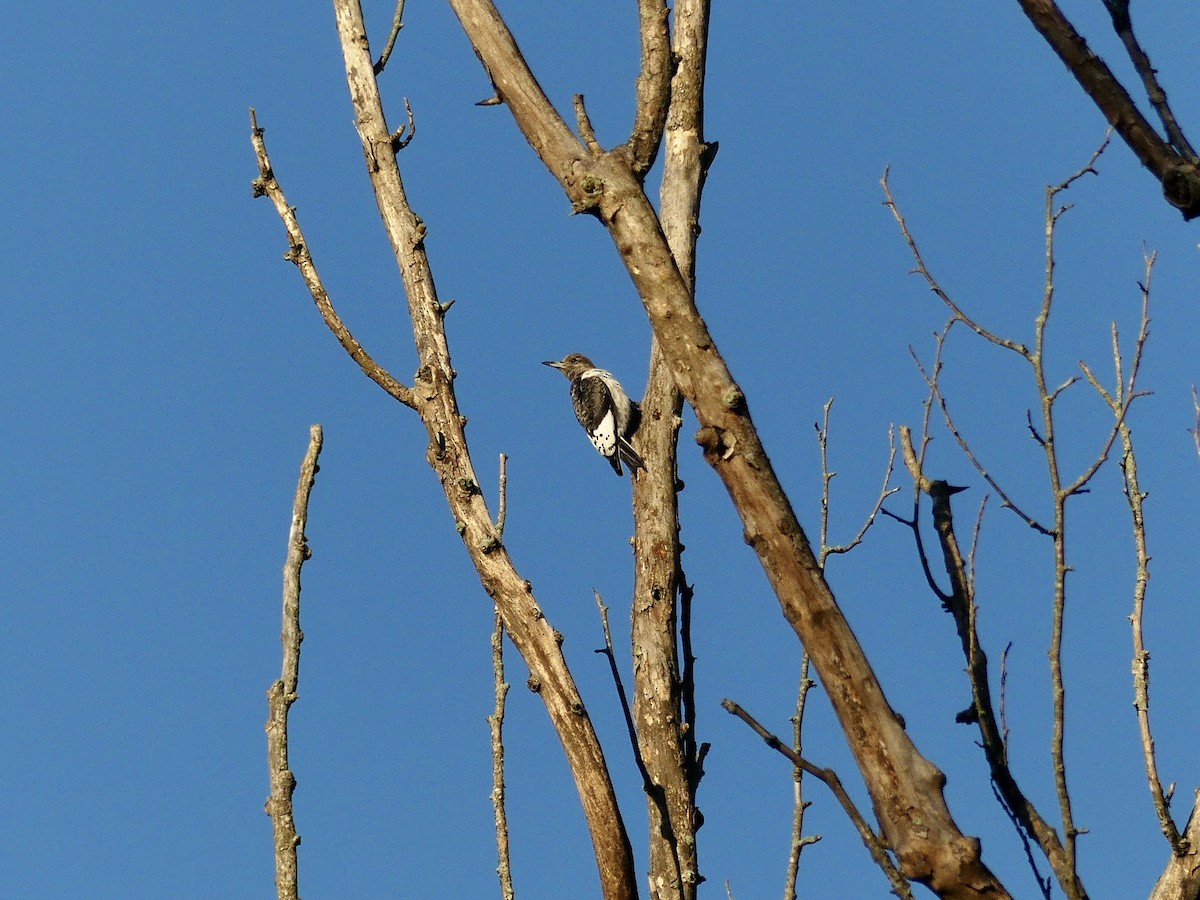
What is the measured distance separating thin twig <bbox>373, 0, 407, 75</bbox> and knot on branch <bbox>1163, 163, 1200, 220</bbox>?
12.0 feet

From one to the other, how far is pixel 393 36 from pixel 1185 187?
3.73 meters

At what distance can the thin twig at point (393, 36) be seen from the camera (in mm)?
5402

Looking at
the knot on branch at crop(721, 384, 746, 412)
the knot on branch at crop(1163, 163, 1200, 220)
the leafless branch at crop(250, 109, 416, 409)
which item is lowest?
the knot on branch at crop(1163, 163, 1200, 220)

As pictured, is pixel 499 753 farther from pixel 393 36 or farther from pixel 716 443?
pixel 393 36

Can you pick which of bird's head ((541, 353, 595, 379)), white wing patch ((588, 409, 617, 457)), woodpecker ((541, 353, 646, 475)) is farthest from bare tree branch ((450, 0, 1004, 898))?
bird's head ((541, 353, 595, 379))

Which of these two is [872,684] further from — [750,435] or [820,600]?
[750,435]

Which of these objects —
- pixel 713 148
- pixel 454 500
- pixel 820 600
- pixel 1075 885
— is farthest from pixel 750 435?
pixel 713 148

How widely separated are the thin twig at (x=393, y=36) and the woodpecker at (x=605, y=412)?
352 centimetres

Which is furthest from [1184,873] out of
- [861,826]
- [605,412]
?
[605,412]

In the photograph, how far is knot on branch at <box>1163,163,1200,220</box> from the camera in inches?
105

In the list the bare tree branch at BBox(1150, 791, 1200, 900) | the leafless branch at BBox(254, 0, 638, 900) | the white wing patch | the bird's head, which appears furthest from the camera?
the bird's head

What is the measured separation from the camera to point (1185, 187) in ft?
8.77

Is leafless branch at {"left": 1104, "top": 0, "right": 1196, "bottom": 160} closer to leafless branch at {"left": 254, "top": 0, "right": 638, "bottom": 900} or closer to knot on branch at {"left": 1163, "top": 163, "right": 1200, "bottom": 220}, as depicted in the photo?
knot on branch at {"left": 1163, "top": 163, "right": 1200, "bottom": 220}

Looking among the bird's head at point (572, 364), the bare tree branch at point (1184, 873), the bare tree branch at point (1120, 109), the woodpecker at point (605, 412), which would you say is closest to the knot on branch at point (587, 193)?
the bare tree branch at point (1120, 109)
